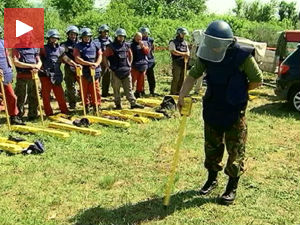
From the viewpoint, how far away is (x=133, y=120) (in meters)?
8.93

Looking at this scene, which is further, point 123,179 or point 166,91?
point 166,91

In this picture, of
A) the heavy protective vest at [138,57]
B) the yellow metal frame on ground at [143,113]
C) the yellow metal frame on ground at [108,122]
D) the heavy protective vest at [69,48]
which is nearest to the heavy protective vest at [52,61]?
the heavy protective vest at [69,48]

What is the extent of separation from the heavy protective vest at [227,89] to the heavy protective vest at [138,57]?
6.47 meters

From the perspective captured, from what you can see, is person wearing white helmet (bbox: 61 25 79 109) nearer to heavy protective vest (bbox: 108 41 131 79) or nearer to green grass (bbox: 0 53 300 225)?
heavy protective vest (bbox: 108 41 131 79)

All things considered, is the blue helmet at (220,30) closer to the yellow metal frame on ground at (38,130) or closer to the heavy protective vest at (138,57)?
the yellow metal frame on ground at (38,130)

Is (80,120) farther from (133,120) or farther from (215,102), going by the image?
(215,102)

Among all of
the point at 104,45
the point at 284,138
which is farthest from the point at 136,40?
the point at 284,138

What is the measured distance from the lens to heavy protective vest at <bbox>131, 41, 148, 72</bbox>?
1098 centimetres

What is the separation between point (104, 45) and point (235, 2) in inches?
1720

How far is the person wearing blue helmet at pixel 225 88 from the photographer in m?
4.40

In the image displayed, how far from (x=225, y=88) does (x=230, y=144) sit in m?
0.65

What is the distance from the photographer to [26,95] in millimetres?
8844

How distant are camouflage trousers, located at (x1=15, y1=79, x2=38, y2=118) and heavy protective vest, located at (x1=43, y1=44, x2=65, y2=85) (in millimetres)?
411

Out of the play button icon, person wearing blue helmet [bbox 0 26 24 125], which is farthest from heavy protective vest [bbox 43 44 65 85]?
person wearing blue helmet [bbox 0 26 24 125]
